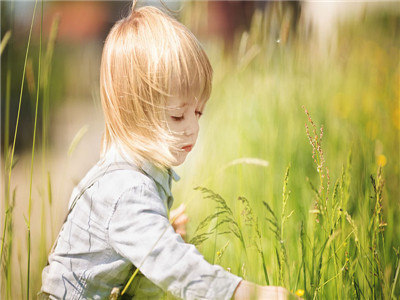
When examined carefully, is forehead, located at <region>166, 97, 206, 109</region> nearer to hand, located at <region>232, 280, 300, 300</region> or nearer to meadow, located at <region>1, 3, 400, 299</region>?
meadow, located at <region>1, 3, 400, 299</region>

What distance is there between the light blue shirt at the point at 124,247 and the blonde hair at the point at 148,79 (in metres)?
0.03

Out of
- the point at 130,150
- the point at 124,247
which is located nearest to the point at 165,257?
the point at 124,247

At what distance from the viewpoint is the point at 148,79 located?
76 cm

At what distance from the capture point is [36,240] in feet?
2.77

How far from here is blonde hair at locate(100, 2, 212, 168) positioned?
0.76m

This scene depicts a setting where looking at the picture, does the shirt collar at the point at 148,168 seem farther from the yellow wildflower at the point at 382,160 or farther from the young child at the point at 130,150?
the yellow wildflower at the point at 382,160

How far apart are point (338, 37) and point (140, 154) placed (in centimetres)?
52

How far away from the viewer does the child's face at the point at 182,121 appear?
2.51 ft

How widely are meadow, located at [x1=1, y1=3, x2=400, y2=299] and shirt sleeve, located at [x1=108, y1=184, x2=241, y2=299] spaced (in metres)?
0.05

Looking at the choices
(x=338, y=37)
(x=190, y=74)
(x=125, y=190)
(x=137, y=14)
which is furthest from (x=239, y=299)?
(x=338, y=37)

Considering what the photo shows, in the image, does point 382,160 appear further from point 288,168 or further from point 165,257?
point 165,257

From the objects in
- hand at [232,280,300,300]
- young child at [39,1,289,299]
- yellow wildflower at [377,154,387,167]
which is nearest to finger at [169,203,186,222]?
young child at [39,1,289,299]

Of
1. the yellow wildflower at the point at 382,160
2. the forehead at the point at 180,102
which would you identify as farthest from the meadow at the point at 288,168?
the forehead at the point at 180,102

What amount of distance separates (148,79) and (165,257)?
0.24 m
